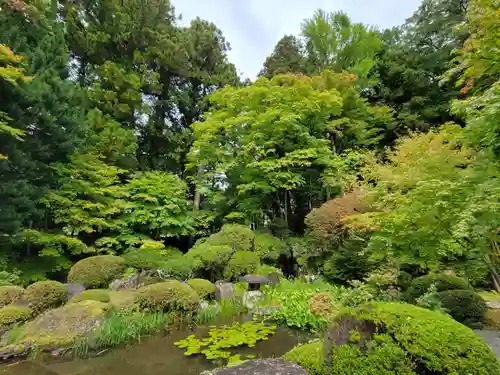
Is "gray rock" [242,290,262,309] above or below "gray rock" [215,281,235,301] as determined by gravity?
below

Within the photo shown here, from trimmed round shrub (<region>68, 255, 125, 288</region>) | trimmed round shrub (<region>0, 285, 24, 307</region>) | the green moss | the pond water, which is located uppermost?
trimmed round shrub (<region>68, 255, 125, 288</region>)

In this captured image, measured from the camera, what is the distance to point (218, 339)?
4.94 meters

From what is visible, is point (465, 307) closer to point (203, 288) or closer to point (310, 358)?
point (310, 358)

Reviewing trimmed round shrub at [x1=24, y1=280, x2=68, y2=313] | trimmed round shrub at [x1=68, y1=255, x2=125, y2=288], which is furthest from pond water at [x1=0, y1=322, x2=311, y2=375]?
trimmed round shrub at [x1=68, y1=255, x2=125, y2=288]

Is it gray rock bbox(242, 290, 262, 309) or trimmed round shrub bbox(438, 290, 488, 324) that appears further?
gray rock bbox(242, 290, 262, 309)

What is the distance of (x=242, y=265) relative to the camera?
26.5ft

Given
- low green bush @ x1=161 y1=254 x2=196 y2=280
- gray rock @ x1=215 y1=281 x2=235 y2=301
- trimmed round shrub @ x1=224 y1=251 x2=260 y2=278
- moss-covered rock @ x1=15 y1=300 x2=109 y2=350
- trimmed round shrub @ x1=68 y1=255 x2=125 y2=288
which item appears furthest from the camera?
trimmed round shrub @ x1=224 y1=251 x2=260 y2=278

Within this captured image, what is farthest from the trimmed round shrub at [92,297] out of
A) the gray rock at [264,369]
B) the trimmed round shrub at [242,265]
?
the gray rock at [264,369]

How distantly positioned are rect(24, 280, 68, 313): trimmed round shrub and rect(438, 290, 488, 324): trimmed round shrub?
24.0ft

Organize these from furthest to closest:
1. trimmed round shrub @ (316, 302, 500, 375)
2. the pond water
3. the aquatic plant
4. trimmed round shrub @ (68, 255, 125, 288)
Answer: trimmed round shrub @ (68, 255, 125, 288), the aquatic plant, the pond water, trimmed round shrub @ (316, 302, 500, 375)

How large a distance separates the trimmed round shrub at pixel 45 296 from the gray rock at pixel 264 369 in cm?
484

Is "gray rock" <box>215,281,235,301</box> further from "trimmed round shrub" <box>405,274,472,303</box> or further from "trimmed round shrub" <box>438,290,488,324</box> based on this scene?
"trimmed round shrub" <box>438,290,488,324</box>

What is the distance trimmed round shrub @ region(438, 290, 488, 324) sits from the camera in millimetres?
5219

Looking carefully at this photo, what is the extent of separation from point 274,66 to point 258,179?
8.48m
